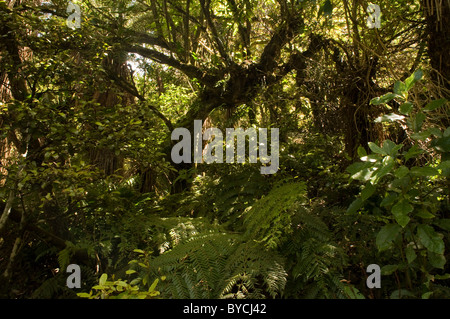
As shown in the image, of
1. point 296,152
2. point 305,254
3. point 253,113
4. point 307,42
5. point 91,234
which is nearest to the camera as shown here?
point 305,254

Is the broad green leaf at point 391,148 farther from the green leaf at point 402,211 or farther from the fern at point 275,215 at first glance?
the fern at point 275,215

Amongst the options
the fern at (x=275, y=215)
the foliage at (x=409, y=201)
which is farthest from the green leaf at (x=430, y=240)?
the fern at (x=275, y=215)

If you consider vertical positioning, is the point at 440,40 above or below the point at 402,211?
above

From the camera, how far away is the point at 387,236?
1510mm

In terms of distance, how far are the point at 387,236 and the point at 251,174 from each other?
1.54 m

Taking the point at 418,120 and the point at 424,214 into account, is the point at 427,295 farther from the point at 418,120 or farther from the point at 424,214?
the point at 418,120

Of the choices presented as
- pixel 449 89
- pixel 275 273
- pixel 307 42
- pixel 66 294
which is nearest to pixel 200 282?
pixel 275 273

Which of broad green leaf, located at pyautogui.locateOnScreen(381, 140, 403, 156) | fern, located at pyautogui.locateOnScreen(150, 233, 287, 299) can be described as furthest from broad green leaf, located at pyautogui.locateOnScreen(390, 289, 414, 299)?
broad green leaf, located at pyautogui.locateOnScreen(381, 140, 403, 156)

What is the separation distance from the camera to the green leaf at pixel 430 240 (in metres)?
1.43

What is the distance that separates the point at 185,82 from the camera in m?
6.07

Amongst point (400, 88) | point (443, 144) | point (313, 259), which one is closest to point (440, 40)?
point (400, 88)

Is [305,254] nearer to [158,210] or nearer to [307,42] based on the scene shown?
[158,210]

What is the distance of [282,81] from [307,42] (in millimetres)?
515
